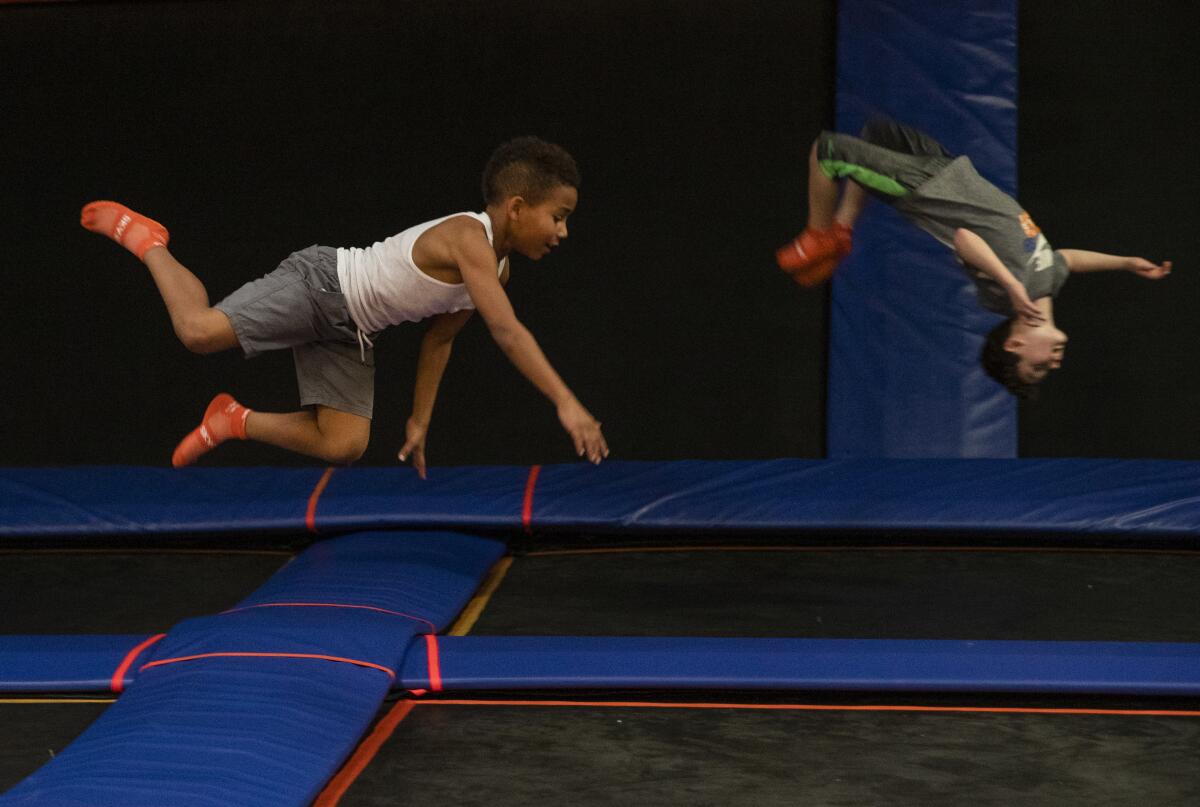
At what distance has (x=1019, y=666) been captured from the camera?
2.67 metres

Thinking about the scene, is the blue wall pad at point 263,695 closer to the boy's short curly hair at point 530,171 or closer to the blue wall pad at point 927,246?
the boy's short curly hair at point 530,171

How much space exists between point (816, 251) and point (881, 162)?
220 mm

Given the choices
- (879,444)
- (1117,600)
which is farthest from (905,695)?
(879,444)

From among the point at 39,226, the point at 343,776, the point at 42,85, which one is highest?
the point at 42,85

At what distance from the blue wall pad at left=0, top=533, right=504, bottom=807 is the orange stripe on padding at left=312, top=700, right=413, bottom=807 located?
0.08ft

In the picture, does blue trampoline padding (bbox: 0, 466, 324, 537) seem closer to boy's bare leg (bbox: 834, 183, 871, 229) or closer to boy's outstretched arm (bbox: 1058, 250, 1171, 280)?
boy's bare leg (bbox: 834, 183, 871, 229)

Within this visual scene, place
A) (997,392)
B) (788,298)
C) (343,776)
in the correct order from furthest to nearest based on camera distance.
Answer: (788,298) < (997,392) < (343,776)

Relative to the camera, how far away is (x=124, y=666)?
8.94ft

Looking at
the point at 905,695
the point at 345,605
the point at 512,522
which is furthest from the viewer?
the point at 512,522

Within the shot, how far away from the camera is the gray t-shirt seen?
2.87 m

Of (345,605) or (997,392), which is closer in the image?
(345,605)

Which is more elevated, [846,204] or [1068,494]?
[846,204]

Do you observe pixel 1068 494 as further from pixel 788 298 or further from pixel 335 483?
pixel 335 483

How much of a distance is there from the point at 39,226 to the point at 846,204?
309 centimetres
